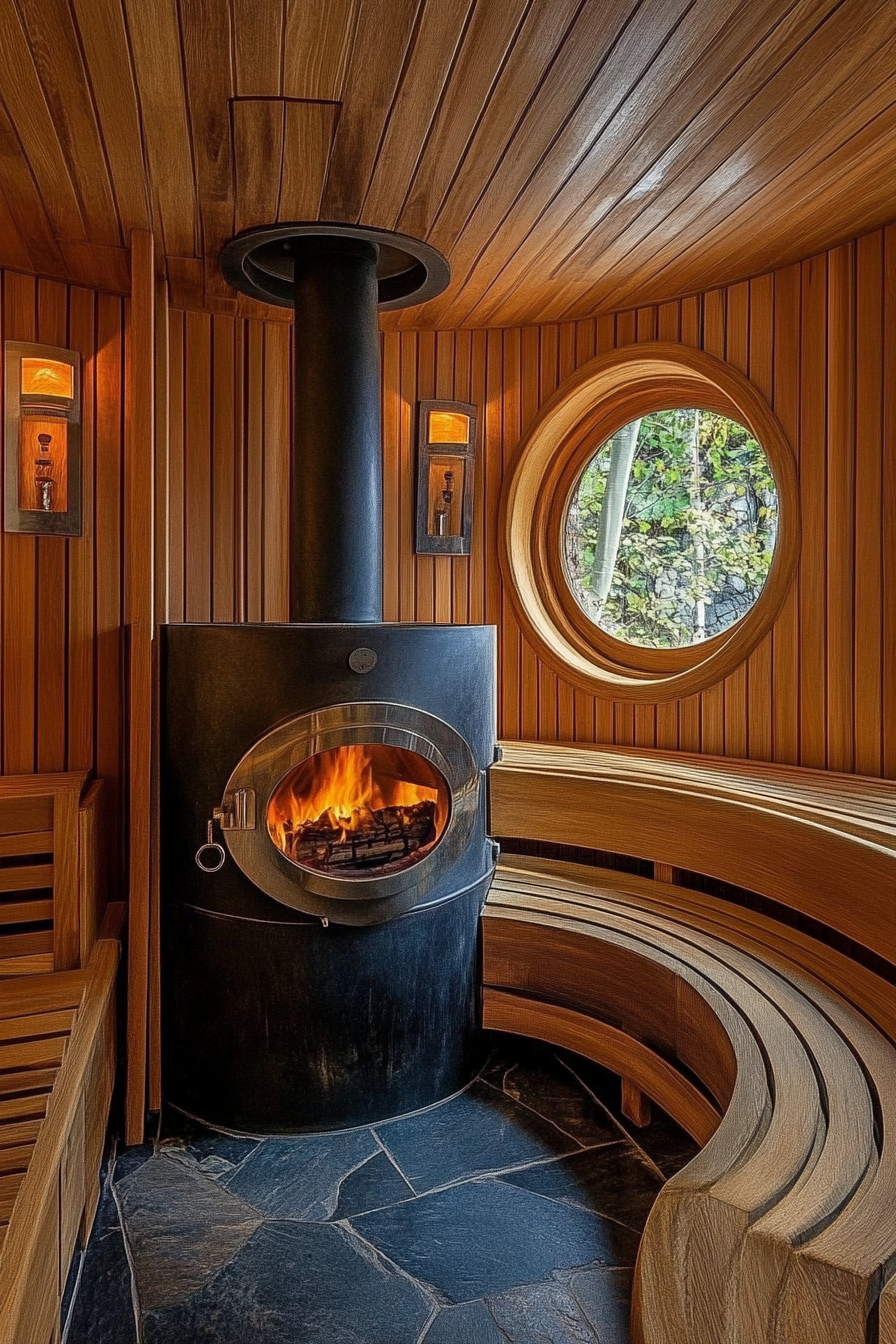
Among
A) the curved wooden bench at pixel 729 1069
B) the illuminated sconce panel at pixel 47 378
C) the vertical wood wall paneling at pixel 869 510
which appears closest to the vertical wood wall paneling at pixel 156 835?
the illuminated sconce panel at pixel 47 378

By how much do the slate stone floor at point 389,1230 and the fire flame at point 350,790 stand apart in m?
0.85

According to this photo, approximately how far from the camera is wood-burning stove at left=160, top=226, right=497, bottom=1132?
240 cm

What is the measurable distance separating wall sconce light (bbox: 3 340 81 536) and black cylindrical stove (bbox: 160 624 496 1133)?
2.77ft

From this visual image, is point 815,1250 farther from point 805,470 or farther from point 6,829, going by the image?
point 805,470

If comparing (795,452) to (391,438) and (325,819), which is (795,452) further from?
(325,819)

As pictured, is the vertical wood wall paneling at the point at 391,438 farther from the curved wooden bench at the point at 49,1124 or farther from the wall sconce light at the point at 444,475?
the curved wooden bench at the point at 49,1124

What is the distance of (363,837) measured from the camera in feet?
8.40

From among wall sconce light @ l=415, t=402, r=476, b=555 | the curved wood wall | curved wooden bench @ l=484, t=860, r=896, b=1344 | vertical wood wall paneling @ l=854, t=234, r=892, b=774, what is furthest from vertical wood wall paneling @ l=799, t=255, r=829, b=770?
wall sconce light @ l=415, t=402, r=476, b=555

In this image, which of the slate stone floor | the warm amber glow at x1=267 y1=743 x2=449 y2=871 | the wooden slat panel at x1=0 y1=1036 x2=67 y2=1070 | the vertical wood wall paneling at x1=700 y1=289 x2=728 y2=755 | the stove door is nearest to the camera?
the slate stone floor

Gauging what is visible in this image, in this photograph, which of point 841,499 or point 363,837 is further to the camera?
point 841,499

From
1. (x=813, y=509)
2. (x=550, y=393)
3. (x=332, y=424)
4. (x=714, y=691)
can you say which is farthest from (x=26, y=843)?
(x=813, y=509)

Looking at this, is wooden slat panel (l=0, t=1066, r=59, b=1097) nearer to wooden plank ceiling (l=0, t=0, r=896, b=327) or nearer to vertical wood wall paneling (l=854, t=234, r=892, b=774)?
wooden plank ceiling (l=0, t=0, r=896, b=327)

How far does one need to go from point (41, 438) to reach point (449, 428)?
1.54m

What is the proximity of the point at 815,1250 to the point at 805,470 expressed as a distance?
241 cm
